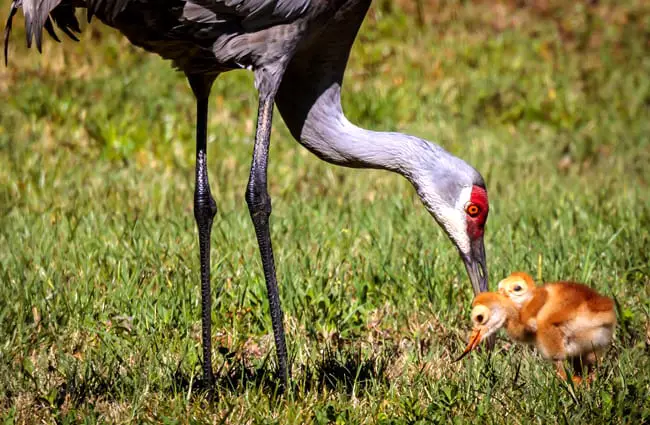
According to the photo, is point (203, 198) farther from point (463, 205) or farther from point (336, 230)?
point (336, 230)

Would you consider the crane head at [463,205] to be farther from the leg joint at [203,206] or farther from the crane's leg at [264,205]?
the leg joint at [203,206]

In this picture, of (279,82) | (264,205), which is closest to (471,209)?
(264,205)

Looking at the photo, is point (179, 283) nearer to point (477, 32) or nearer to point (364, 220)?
point (364, 220)

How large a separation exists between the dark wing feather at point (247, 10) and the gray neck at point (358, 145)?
21.2 inches

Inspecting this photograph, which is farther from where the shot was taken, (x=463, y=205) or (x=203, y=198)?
(x=203, y=198)

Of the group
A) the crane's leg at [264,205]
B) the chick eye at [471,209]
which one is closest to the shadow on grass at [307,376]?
the crane's leg at [264,205]

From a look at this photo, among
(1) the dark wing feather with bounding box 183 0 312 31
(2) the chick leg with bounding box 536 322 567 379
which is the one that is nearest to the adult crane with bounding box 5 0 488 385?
(1) the dark wing feather with bounding box 183 0 312 31

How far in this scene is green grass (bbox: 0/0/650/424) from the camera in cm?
421

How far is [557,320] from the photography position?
4227 millimetres

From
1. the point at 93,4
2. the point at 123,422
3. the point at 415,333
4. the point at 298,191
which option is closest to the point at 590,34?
the point at 298,191

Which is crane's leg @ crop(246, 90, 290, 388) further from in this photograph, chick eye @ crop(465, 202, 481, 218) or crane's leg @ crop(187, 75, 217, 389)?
chick eye @ crop(465, 202, 481, 218)

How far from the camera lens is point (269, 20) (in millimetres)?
4363

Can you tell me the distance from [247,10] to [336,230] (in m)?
1.97

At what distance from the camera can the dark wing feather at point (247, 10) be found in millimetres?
4307
